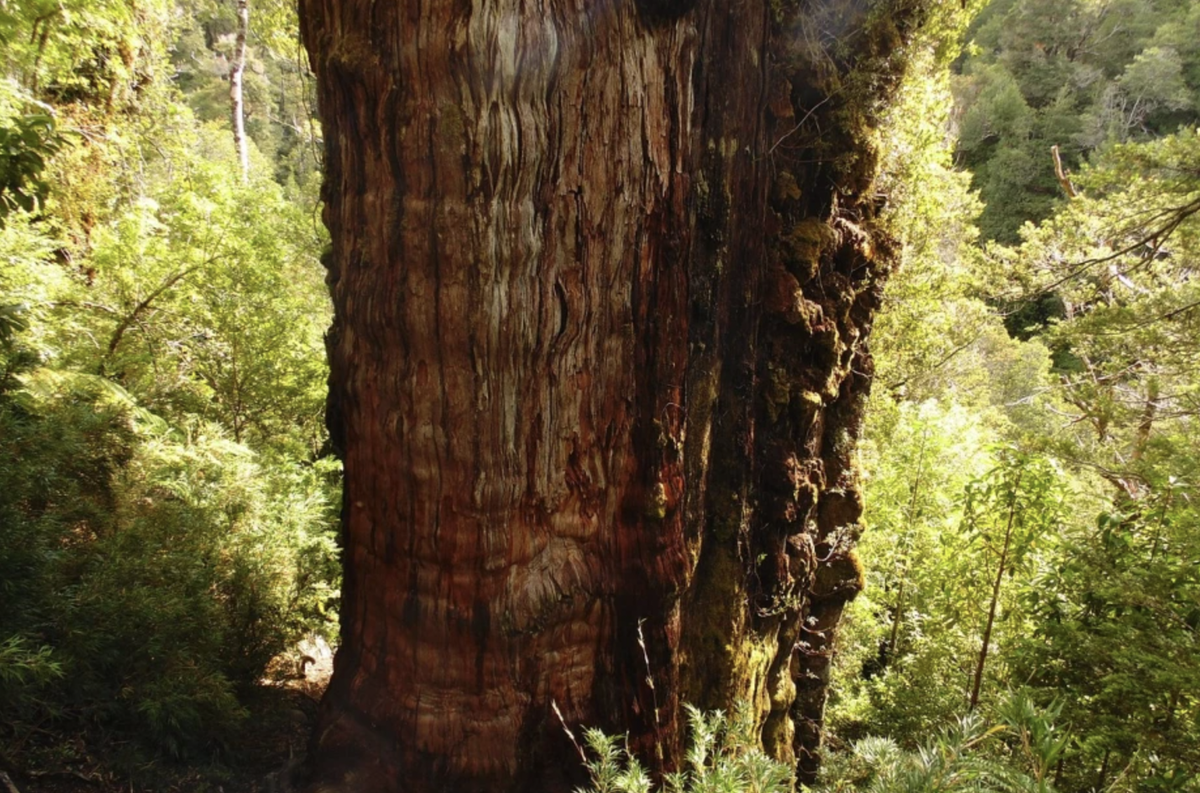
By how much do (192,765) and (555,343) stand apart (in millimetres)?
2648

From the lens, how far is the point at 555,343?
8.25 ft

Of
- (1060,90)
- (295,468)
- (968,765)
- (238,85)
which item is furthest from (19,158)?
(1060,90)

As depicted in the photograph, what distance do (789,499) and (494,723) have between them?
73.4 inches

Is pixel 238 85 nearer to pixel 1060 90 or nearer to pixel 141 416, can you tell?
pixel 141 416

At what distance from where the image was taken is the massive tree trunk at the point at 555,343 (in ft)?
7.61

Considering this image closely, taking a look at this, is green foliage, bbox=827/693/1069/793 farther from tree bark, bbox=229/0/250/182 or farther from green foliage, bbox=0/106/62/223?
tree bark, bbox=229/0/250/182

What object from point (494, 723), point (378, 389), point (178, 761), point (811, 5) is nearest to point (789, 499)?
point (494, 723)

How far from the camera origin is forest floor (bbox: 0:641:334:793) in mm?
2660

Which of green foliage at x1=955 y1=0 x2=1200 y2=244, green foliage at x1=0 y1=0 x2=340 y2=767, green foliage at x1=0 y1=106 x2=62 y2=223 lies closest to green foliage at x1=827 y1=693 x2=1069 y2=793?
green foliage at x1=0 y1=0 x2=340 y2=767

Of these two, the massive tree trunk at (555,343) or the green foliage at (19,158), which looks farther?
the green foliage at (19,158)

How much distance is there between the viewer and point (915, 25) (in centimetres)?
354

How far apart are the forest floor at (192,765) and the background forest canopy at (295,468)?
3 centimetres

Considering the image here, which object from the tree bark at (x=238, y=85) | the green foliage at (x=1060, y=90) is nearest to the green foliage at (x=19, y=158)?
the tree bark at (x=238, y=85)

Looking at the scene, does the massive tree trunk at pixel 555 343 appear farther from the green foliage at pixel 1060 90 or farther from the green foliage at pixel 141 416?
the green foliage at pixel 1060 90
